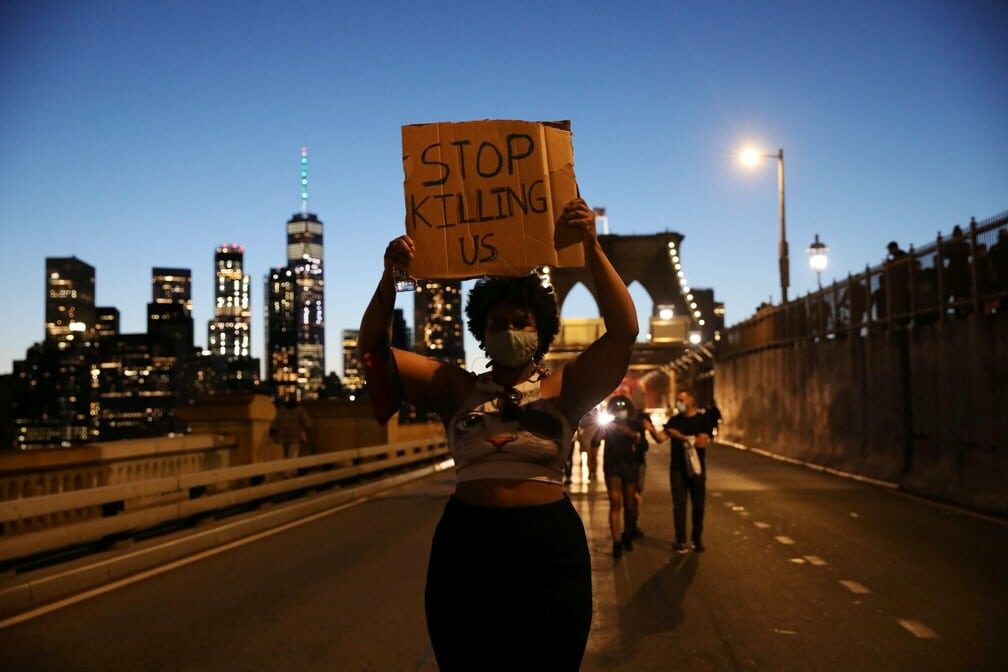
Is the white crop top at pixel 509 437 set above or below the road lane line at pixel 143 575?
above

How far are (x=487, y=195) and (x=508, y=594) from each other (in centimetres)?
154

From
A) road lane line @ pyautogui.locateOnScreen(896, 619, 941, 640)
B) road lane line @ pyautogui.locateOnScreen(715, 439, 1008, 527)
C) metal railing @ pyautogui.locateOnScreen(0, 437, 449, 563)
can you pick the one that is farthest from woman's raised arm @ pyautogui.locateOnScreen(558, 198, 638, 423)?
road lane line @ pyautogui.locateOnScreen(715, 439, 1008, 527)

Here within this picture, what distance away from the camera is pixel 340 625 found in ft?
26.0

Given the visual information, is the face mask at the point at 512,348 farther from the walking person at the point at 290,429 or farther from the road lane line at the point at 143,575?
the walking person at the point at 290,429

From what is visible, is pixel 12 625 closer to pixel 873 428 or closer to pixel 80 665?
pixel 80 665

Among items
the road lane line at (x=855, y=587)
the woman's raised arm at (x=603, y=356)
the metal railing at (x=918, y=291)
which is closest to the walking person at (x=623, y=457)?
the road lane line at (x=855, y=587)

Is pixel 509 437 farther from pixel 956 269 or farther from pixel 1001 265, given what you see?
pixel 956 269

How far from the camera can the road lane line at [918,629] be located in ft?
24.1

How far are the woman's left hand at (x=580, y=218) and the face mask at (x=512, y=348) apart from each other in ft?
1.36

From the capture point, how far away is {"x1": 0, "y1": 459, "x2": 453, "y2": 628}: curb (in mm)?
9055

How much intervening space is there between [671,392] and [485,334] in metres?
84.0

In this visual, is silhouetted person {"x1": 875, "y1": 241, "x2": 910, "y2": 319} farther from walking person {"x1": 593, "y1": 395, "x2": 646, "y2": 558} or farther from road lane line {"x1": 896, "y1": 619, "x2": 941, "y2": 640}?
road lane line {"x1": 896, "y1": 619, "x2": 941, "y2": 640}

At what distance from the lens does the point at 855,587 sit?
9398mm

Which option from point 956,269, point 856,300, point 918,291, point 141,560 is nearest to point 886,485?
point 918,291
